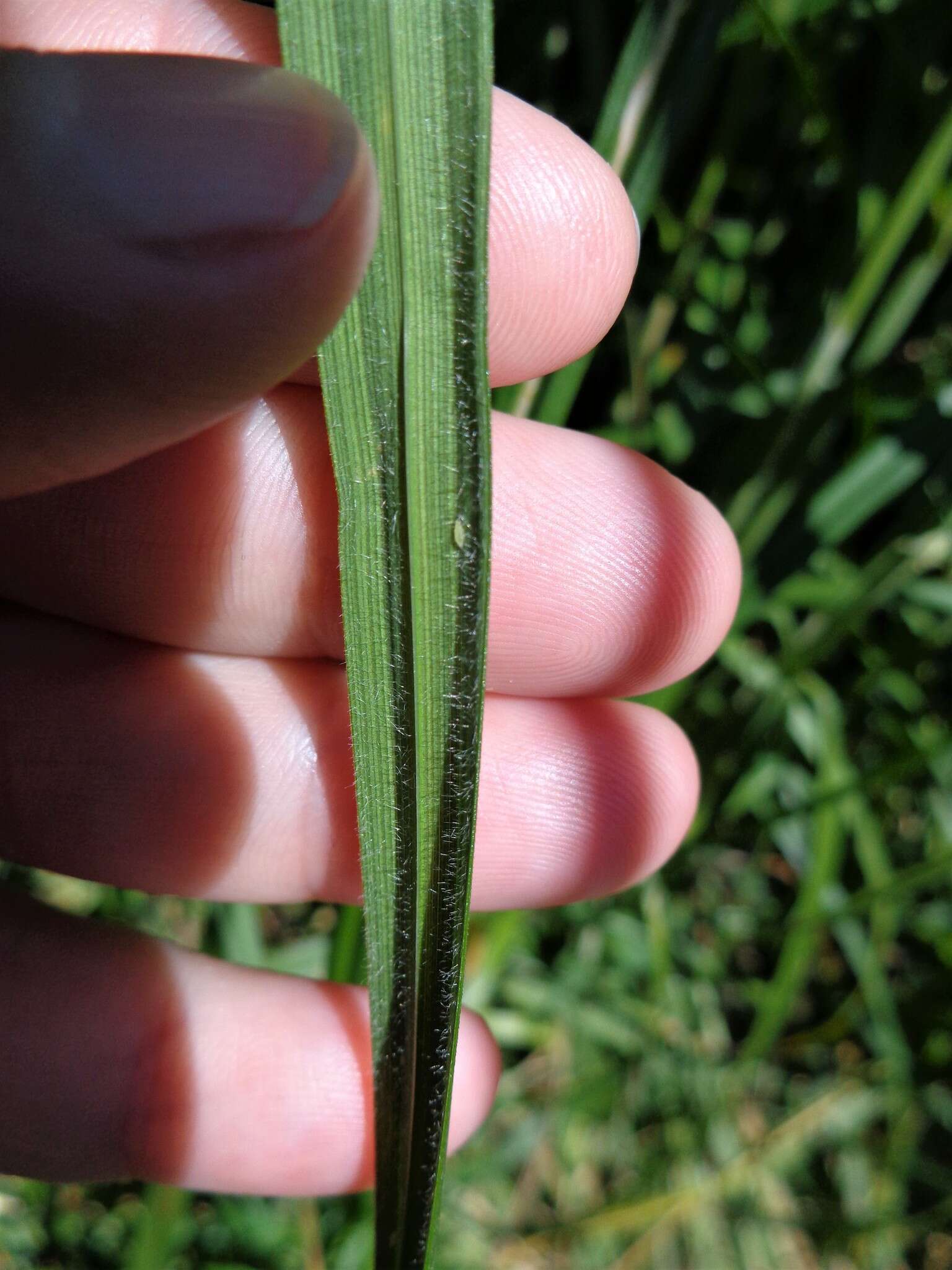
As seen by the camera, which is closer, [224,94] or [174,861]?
[224,94]

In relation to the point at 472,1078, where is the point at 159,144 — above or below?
above

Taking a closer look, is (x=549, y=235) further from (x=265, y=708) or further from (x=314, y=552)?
(x=265, y=708)

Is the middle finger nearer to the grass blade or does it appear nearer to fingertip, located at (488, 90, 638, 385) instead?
fingertip, located at (488, 90, 638, 385)

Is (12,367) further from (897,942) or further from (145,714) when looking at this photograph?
(897,942)

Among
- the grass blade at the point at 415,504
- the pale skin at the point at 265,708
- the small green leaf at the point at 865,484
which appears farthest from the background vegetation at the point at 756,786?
the grass blade at the point at 415,504

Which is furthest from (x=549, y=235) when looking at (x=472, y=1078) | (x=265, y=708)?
(x=472, y=1078)

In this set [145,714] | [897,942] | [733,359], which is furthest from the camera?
[897,942]

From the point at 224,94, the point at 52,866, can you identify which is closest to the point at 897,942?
the point at 52,866
